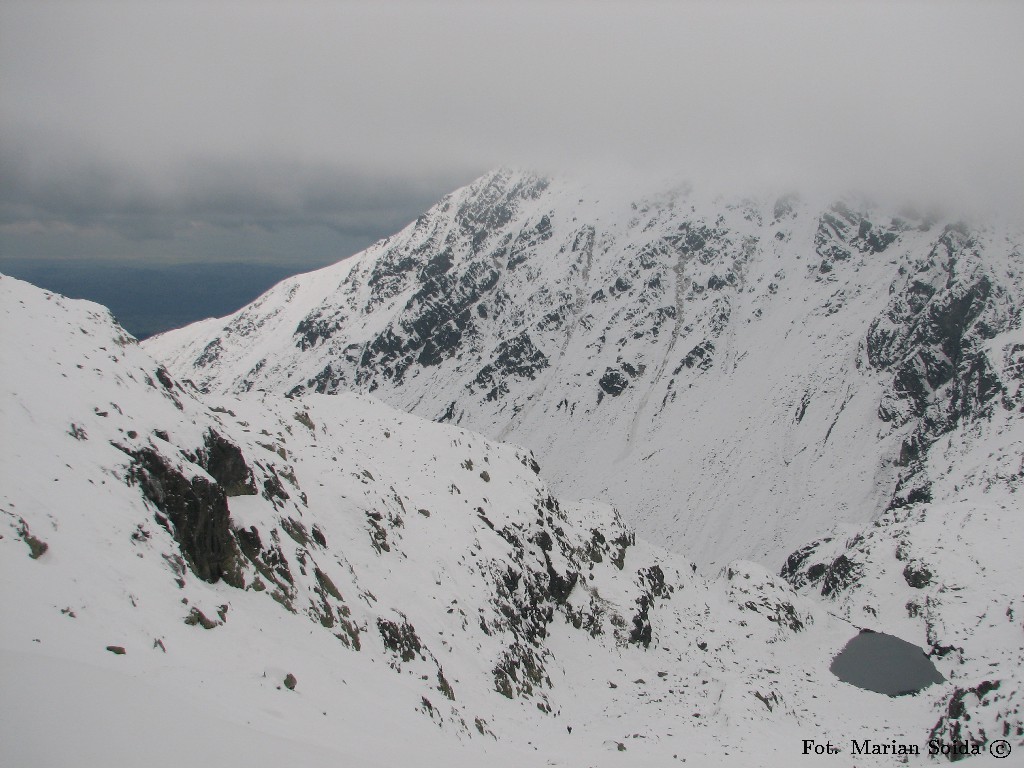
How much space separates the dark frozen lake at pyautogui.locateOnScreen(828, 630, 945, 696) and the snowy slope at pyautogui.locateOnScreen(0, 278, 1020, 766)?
4.25 ft

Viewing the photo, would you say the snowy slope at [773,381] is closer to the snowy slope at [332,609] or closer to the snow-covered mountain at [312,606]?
the snowy slope at [332,609]

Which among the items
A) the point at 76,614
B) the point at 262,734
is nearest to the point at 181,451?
the point at 76,614

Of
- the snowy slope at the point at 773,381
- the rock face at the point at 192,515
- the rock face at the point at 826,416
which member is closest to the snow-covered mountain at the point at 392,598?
the rock face at the point at 192,515

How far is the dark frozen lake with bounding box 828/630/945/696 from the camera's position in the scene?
35719 mm

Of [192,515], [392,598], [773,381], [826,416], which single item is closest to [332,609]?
[392,598]

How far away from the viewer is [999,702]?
812 inches

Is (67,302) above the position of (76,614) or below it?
above

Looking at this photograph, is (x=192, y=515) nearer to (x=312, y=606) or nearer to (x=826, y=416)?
(x=312, y=606)

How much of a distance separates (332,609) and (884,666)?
36513 mm

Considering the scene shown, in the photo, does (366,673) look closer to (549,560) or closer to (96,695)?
(96,695)

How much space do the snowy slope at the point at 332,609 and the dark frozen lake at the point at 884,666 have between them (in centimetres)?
130

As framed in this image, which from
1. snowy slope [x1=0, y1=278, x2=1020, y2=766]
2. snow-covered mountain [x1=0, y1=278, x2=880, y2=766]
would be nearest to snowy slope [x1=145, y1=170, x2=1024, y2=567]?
snowy slope [x1=0, y1=278, x2=1020, y2=766]

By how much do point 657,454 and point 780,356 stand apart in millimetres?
43033

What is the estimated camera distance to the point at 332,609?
20.8 meters
